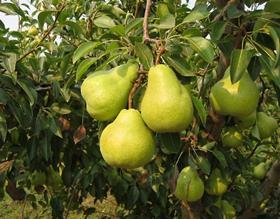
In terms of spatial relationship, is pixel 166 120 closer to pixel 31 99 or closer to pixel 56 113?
A: pixel 31 99

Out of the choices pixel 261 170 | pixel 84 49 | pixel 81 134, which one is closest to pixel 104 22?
pixel 84 49

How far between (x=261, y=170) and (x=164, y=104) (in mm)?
2000

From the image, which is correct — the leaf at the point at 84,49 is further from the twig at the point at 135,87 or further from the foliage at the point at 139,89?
the twig at the point at 135,87

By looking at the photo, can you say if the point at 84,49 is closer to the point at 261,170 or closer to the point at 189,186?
the point at 189,186

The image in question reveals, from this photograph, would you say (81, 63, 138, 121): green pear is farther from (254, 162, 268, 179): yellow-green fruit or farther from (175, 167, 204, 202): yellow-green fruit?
(254, 162, 268, 179): yellow-green fruit

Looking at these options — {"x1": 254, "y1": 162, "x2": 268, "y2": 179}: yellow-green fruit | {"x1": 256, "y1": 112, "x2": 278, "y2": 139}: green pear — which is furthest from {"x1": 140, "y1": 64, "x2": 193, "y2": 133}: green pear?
{"x1": 254, "y1": 162, "x2": 268, "y2": 179}: yellow-green fruit

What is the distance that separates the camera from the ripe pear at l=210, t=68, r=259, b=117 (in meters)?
1.03

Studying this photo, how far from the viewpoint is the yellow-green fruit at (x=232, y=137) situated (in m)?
1.61

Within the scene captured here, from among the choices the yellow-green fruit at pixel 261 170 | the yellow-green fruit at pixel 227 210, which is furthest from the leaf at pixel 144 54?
the yellow-green fruit at pixel 261 170

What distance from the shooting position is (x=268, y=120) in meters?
1.61

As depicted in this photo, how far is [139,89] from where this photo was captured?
3.19 feet

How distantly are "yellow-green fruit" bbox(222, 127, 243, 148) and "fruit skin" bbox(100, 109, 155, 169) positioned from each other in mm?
771

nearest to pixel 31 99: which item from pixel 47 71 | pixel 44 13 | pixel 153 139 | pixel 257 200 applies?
pixel 44 13

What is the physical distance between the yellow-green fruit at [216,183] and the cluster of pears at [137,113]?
2.93ft
